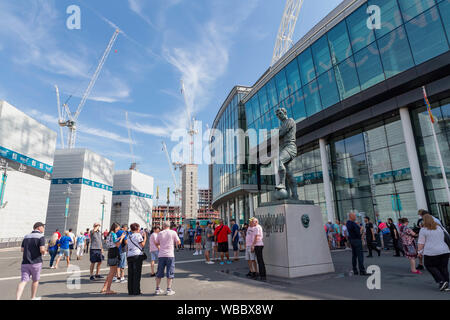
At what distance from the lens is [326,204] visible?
23172mm

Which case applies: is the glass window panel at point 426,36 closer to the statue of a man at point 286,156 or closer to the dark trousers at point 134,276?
the statue of a man at point 286,156

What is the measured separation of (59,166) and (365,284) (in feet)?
175

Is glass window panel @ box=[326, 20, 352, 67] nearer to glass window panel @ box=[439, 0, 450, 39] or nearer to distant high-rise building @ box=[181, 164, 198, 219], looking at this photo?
glass window panel @ box=[439, 0, 450, 39]

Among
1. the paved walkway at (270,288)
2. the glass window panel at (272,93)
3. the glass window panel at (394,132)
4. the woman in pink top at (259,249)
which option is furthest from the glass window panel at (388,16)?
the woman in pink top at (259,249)

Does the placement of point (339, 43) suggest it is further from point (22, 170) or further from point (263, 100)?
point (22, 170)

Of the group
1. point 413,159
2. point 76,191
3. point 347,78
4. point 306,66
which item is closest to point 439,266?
point 413,159

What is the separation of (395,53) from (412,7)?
8.76 feet

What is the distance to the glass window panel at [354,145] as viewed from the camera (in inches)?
837

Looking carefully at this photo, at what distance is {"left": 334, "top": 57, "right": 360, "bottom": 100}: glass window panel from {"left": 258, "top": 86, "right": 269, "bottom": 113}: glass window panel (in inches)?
389

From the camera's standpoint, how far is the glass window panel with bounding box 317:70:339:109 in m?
20.9

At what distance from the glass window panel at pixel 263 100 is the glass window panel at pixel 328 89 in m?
8.08

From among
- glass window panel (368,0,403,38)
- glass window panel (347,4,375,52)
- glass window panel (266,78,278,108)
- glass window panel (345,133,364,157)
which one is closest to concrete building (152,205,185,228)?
glass window panel (266,78,278,108)

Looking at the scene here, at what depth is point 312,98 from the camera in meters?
23.0
